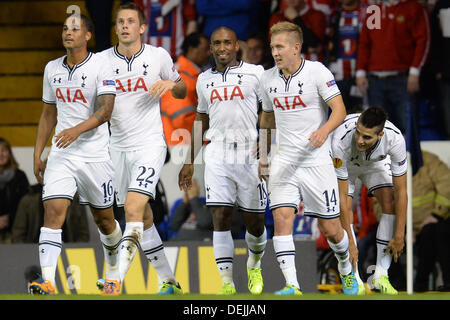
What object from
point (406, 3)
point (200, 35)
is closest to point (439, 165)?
point (406, 3)

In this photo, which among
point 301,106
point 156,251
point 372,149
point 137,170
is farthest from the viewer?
point 372,149

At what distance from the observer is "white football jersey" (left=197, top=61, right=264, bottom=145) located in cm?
760

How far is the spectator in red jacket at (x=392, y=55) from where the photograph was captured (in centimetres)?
977

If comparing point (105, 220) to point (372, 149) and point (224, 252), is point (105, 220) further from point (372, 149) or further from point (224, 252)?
point (372, 149)

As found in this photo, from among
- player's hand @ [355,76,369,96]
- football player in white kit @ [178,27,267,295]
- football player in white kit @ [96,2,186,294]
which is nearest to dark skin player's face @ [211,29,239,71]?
football player in white kit @ [178,27,267,295]

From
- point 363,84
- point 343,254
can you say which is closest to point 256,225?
point 343,254

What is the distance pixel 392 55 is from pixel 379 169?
85.7 inches

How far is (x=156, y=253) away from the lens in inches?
304

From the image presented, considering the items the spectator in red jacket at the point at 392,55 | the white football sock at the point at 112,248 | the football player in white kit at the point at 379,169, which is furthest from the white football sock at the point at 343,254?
the spectator in red jacket at the point at 392,55

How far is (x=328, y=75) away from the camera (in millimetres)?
7230

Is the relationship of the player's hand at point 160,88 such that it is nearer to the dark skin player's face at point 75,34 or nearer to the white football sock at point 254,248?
the dark skin player's face at point 75,34

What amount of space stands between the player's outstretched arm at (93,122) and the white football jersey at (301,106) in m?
1.22
